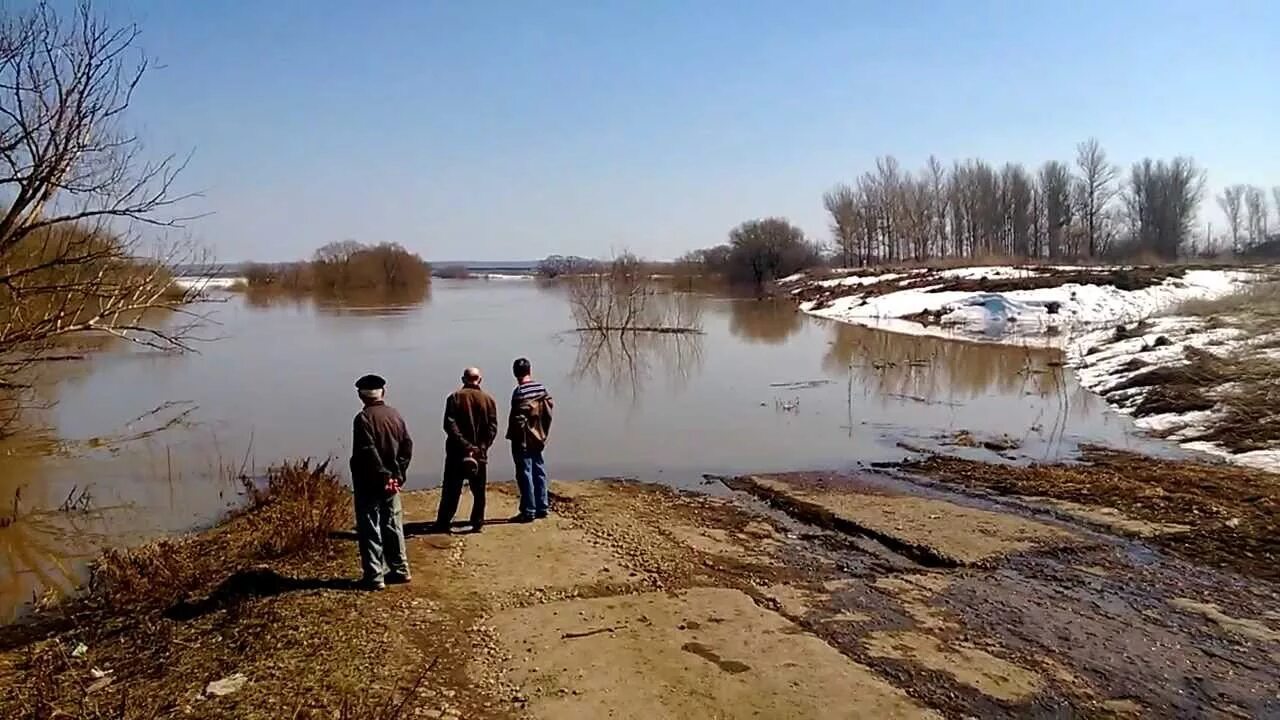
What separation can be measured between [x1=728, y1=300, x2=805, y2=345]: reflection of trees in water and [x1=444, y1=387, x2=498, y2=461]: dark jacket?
24830mm

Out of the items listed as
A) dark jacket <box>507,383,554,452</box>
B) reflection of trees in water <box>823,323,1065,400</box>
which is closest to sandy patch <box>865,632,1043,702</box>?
dark jacket <box>507,383,554,452</box>

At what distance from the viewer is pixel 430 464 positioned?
13055mm

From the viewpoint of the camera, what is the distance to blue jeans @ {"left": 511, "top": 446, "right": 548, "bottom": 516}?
856 cm

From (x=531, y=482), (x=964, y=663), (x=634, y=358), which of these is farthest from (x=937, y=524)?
(x=634, y=358)

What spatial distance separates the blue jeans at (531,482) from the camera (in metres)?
8.56

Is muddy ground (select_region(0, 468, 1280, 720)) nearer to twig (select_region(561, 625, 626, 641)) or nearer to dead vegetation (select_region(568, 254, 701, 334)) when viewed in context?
twig (select_region(561, 625, 626, 641))

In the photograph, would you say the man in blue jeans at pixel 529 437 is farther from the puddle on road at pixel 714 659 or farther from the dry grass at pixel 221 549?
the puddle on road at pixel 714 659

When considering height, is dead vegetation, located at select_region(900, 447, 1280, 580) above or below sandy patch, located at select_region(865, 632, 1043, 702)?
below

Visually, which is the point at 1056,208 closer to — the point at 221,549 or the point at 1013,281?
the point at 1013,281

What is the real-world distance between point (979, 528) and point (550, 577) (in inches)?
175

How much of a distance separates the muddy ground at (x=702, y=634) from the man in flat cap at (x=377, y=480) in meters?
0.29

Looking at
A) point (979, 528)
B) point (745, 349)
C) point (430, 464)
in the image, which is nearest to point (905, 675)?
point (979, 528)

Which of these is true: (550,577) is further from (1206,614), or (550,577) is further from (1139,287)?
(1139,287)

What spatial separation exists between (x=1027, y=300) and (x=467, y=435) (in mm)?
35179
